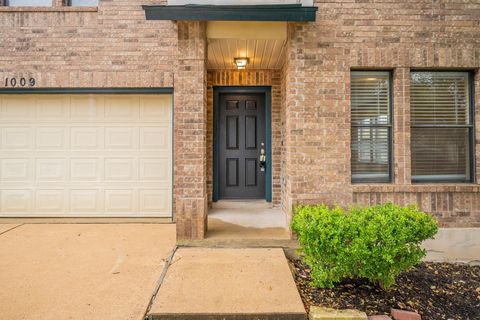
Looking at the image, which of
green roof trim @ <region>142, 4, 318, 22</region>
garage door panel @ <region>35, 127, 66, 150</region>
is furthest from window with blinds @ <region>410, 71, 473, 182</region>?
garage door panel @ <region>35, 127, 66, 150</region>

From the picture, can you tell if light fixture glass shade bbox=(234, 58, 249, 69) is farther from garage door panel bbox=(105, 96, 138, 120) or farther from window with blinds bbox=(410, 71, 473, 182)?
window with blinds bbox=(410, 71, 473, 182)

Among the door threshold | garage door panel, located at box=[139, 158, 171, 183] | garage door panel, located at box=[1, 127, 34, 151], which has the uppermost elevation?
garage door panel, located at box=[1, 127, 34, 151]

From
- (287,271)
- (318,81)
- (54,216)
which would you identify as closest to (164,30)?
(318,81)

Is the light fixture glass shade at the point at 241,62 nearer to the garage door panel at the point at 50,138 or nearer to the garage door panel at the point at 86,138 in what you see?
the garage door panel at the point at 86,138

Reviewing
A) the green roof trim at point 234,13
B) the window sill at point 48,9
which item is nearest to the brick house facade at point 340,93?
the green roof trim at point 234,13

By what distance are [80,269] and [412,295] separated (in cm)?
389

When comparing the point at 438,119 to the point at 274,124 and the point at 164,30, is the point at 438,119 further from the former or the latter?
the point at 164,30

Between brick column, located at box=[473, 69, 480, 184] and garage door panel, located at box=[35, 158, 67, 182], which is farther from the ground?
brick column, located at box=[473, 69, 480, 184]

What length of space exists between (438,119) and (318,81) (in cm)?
201

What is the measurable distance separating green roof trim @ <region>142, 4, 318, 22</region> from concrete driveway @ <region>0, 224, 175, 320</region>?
328 cm

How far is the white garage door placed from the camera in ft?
18.9

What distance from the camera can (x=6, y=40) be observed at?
5.39 m

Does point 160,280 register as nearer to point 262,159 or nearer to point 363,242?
point 363,242

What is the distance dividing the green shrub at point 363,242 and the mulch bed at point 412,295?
0.49 ft
